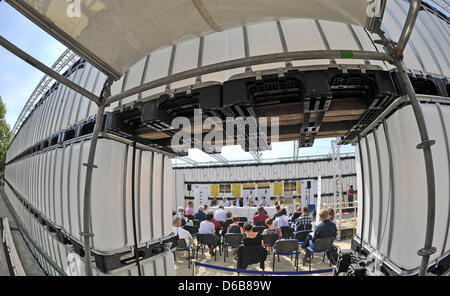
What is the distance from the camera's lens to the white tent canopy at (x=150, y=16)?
5.11ft

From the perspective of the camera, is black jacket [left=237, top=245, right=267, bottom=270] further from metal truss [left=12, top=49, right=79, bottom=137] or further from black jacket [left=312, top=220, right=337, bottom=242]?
metal truss [left=12, top=49, right=79, bottom=137]

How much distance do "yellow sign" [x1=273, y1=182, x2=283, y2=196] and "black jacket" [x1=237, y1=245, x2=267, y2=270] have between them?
624 inches

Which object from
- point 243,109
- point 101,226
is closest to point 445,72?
point 243,109

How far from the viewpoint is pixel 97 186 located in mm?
3117

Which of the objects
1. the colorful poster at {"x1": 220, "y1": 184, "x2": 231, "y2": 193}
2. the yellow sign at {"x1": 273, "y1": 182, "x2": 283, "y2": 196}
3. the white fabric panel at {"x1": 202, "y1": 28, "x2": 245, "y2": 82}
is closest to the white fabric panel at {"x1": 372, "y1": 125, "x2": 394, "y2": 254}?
the white fabric panel at {"x1": 202, "y1": 28, "x2": 245, "y2": 82}

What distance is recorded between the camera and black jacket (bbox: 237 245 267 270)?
218 inches

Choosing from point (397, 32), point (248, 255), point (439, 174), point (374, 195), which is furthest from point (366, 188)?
point (248, 255)

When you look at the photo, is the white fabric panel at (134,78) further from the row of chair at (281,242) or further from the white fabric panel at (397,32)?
the row of chair at (281,242)

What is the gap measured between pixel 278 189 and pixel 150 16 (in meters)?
21.0

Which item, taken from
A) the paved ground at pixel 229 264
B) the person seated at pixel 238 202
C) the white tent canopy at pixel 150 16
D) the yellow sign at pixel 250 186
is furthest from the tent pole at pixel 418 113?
the yellow sign at pixel 250 186

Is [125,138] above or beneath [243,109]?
beneath

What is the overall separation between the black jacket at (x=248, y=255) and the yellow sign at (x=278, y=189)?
1584cm
